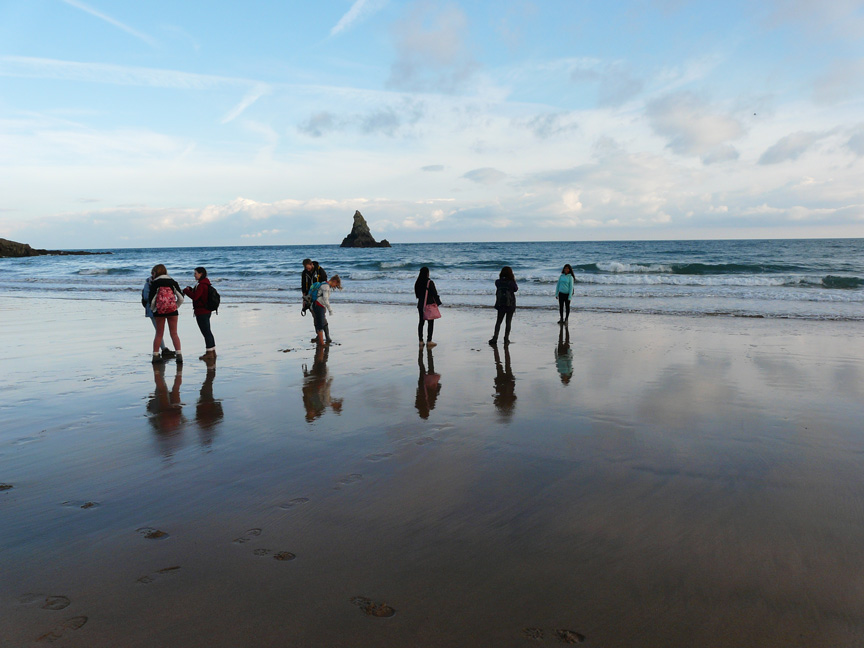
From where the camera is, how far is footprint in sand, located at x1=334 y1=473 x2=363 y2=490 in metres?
4.27

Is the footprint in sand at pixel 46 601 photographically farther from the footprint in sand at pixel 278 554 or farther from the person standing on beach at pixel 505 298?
the person standing on beach at pixel 505 298

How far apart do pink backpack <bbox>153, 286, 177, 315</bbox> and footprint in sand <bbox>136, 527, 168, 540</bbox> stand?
23.3 feet

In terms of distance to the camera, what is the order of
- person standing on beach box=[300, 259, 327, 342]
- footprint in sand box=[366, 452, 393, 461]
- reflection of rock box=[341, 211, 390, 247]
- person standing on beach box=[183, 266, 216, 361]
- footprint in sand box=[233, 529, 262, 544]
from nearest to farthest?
footprint in sand box=[233, 529, 262, 544]
footprint in sand box=[366, 452, 393, 461]
person standing on beach box=[183, 266, 216, 361]
person standing on beach box=[300, 259, 327, 342]
reflection of rock box=[341, 211, 390, 247]

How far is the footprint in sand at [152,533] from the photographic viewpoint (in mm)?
3465

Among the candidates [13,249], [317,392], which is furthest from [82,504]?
[13,249]

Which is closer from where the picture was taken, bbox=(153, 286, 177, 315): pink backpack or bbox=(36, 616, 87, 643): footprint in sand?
bbox=(36, 616, 87, 643): footprint in sand

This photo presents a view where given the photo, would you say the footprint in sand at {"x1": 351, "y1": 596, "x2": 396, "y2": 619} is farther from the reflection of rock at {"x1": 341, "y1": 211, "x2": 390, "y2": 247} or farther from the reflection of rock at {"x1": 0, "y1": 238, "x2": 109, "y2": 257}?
the reflection of rock at {"x1": 341, "y1": 211, "x2": 390, "y2": 247}

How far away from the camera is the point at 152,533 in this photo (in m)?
3.52

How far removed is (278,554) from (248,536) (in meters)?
0.34

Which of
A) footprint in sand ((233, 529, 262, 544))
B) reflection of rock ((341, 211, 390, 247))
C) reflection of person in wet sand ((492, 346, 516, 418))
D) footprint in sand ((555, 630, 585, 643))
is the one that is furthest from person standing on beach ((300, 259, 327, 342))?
reflection of rock ((341, 211, 390, 247))

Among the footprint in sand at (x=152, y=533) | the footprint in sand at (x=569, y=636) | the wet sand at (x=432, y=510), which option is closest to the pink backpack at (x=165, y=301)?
the wet sand at (x=432, y=510)

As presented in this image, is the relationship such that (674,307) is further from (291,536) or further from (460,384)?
(291,536)

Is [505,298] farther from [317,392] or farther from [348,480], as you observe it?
[348,480]

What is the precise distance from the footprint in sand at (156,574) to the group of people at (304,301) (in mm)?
7192
